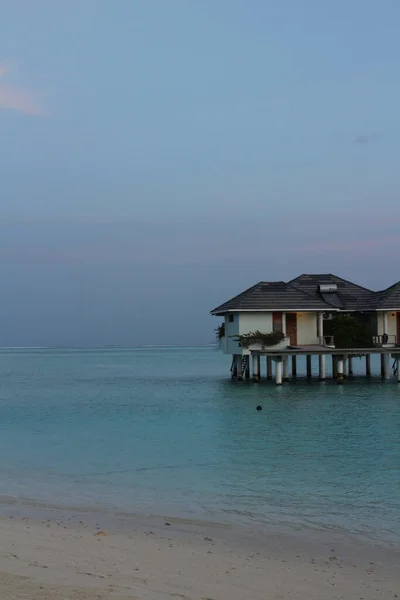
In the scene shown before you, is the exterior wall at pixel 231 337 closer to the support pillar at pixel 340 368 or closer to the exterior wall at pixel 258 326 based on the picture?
the exterior wall at pixel 258 326

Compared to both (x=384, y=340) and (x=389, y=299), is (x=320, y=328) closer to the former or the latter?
(x=384, y=340)

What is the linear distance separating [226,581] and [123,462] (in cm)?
1034

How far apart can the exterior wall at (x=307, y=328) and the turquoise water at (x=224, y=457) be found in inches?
131

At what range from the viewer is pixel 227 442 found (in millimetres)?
21656

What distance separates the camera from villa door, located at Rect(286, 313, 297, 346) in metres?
38.3

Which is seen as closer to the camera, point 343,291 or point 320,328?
point 320,328

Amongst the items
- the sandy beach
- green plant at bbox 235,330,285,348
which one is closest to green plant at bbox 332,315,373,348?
green plant at bbox 235,330,285,348

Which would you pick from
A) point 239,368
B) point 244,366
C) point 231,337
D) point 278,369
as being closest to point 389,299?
point 278,369

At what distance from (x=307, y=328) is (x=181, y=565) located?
30324mm

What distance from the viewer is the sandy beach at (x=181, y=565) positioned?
7.62 meters

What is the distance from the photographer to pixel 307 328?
126ft

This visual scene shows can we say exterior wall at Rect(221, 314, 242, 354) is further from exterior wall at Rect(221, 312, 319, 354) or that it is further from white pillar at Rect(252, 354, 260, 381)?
white pillar at Rect(252, 354, 260, 381)

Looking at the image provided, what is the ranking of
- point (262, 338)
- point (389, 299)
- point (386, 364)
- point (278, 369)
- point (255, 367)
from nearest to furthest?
point (262, 338)
point (278, 369)
point (389, 299)
point (255, 367)
point (386, 364)

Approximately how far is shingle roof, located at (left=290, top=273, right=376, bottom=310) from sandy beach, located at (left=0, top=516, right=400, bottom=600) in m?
29.4
